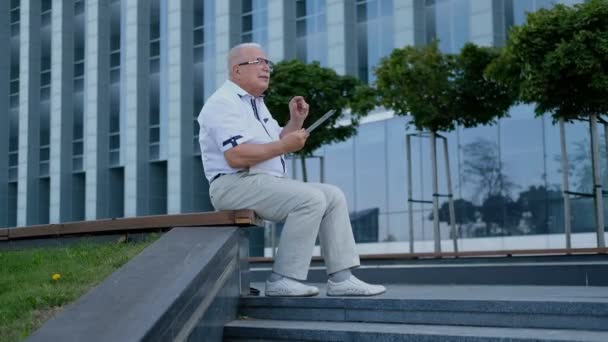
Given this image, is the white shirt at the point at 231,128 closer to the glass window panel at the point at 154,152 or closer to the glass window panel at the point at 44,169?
the glass window panel at the point at 154,152

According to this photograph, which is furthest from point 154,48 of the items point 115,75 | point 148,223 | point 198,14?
point 148,223

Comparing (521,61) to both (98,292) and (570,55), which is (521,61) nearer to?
(570,55)

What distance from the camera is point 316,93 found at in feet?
60.1

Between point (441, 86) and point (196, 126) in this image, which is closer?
point (441, 86)

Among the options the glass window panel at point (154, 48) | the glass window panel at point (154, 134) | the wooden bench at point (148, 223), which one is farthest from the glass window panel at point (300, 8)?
the wooden bench at point (148, 223)

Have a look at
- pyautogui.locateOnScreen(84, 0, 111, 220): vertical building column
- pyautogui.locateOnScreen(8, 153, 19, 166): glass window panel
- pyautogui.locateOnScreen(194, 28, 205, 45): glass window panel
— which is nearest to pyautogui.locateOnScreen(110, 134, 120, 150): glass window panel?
pyautogui.locateOnScreen(84, 0, 111, 220): vertical building column

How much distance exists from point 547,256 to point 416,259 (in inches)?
86.0

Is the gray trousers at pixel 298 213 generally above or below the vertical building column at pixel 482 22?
Result: below

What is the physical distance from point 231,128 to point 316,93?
12778 millimetres

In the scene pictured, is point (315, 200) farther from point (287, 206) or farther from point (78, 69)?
point (78, 69)

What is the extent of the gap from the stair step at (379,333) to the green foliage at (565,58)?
8660mm

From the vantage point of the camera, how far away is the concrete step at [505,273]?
Result: 9203mm

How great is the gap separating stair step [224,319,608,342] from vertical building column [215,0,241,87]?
24.7 metres

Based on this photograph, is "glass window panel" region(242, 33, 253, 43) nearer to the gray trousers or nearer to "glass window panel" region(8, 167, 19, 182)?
"glass window panel" region(8, 167, 19, 182)
